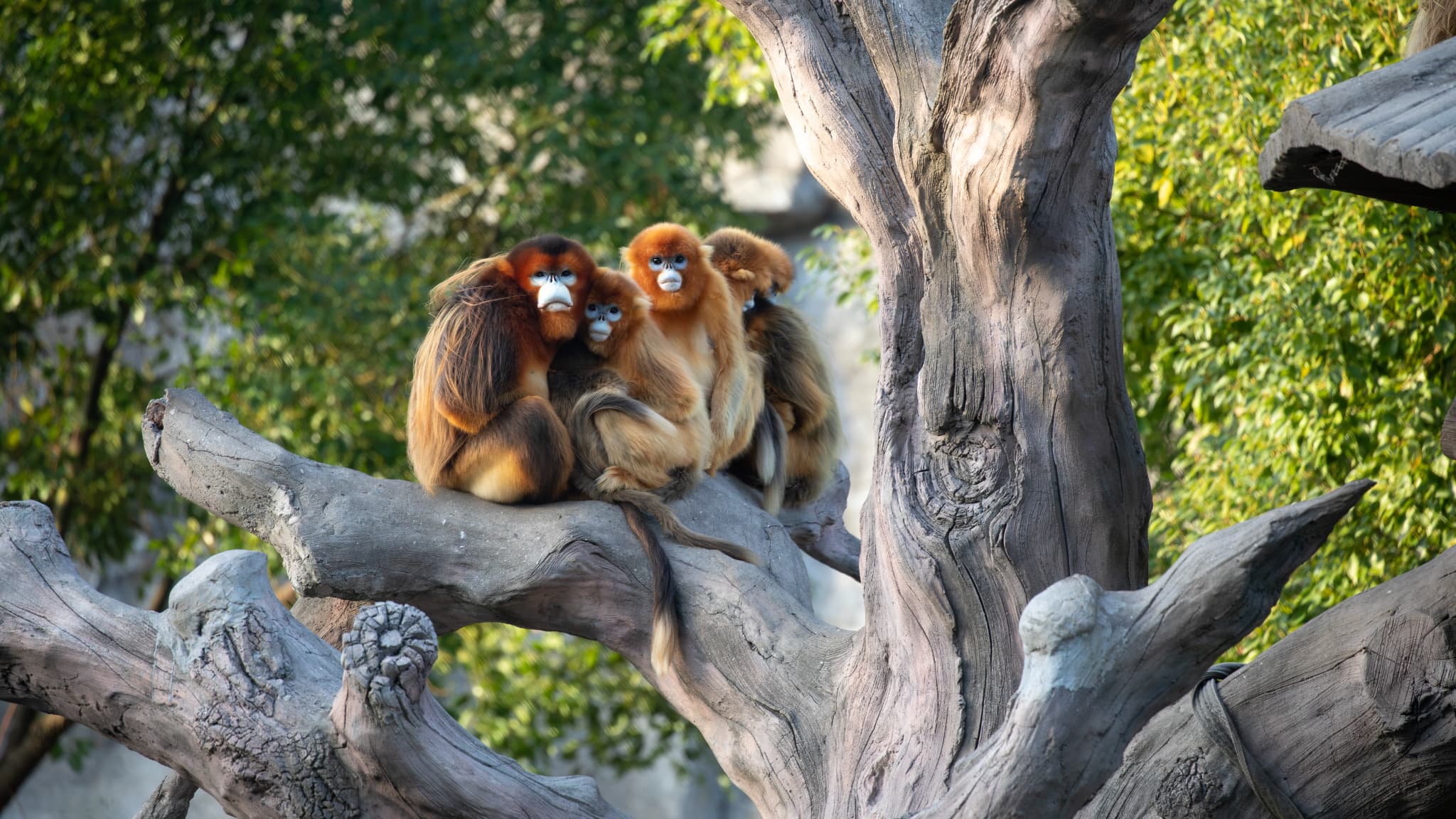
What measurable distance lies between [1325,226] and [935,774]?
2.79m

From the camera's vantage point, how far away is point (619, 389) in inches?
157

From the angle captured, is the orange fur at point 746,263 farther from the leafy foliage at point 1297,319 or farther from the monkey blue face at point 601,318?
the leafy foliage at point 1297,319

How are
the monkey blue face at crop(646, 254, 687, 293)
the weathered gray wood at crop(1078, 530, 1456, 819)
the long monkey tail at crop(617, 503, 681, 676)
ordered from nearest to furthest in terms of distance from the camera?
the weathered gray wood at crop(1078, 530, 1456, 819), the long monkey tail at crop(617, 503, 681, 676), the monkey blue face at crop(646, 254, 687, 293)

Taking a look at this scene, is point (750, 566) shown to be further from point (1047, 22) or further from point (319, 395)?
point (319, 395)

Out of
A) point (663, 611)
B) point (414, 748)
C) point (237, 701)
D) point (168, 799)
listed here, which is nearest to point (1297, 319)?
point (663, 611)

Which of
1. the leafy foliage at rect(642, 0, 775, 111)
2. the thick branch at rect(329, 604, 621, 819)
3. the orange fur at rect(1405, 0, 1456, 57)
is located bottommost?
the thick branch at rect(329, 604, 621, 819)

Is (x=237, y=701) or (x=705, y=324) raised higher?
(x=705, y=324)

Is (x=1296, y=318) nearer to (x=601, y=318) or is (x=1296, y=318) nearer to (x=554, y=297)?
(x=601, y=318)

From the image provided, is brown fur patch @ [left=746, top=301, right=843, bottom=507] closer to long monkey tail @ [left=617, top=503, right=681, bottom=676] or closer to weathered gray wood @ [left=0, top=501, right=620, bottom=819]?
long monkey tail @ [left=617, top=503, right=681, bottom=676]

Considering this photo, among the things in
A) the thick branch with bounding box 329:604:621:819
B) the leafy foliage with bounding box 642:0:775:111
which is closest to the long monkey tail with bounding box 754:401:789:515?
the thick branch with bounding box 329:604:621:819

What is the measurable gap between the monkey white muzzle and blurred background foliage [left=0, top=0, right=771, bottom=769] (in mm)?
2744

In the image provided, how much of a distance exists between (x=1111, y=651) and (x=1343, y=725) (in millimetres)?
513

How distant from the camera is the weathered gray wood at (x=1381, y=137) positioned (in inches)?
73.9

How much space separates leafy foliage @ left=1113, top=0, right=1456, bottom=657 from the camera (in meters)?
4.34
